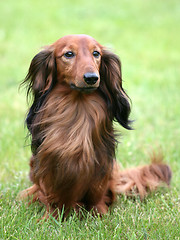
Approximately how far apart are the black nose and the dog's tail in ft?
3.49

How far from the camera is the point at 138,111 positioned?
5457 mm

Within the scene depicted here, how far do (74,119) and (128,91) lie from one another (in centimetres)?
399

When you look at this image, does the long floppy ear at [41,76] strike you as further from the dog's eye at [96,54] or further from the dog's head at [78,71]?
the dog's eye at [96,54]

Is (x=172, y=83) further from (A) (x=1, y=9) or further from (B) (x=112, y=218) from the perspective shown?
(A) (x=1, y=9)

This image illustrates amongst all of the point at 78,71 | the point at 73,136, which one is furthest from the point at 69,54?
the point at 73,136

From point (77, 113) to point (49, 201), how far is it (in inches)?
27.6

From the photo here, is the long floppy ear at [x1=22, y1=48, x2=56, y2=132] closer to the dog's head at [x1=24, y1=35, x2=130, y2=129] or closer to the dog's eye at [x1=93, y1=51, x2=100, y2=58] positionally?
the dog's head at [x1=24, y1=35, x2=130, y2=129]

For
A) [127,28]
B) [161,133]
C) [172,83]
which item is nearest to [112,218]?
[161,133]

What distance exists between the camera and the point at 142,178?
3252 millimetres

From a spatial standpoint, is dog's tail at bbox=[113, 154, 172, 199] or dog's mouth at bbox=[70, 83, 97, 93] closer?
dog's mouth at bbox=[70, 83, 97, 93]

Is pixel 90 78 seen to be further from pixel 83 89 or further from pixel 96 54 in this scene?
pixel 96 54

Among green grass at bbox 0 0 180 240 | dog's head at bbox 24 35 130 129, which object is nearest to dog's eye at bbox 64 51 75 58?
dog's head at bbox 24 35 130 129

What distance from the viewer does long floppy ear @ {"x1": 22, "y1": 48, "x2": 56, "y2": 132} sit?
2561mm

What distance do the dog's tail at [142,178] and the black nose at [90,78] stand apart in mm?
1062
